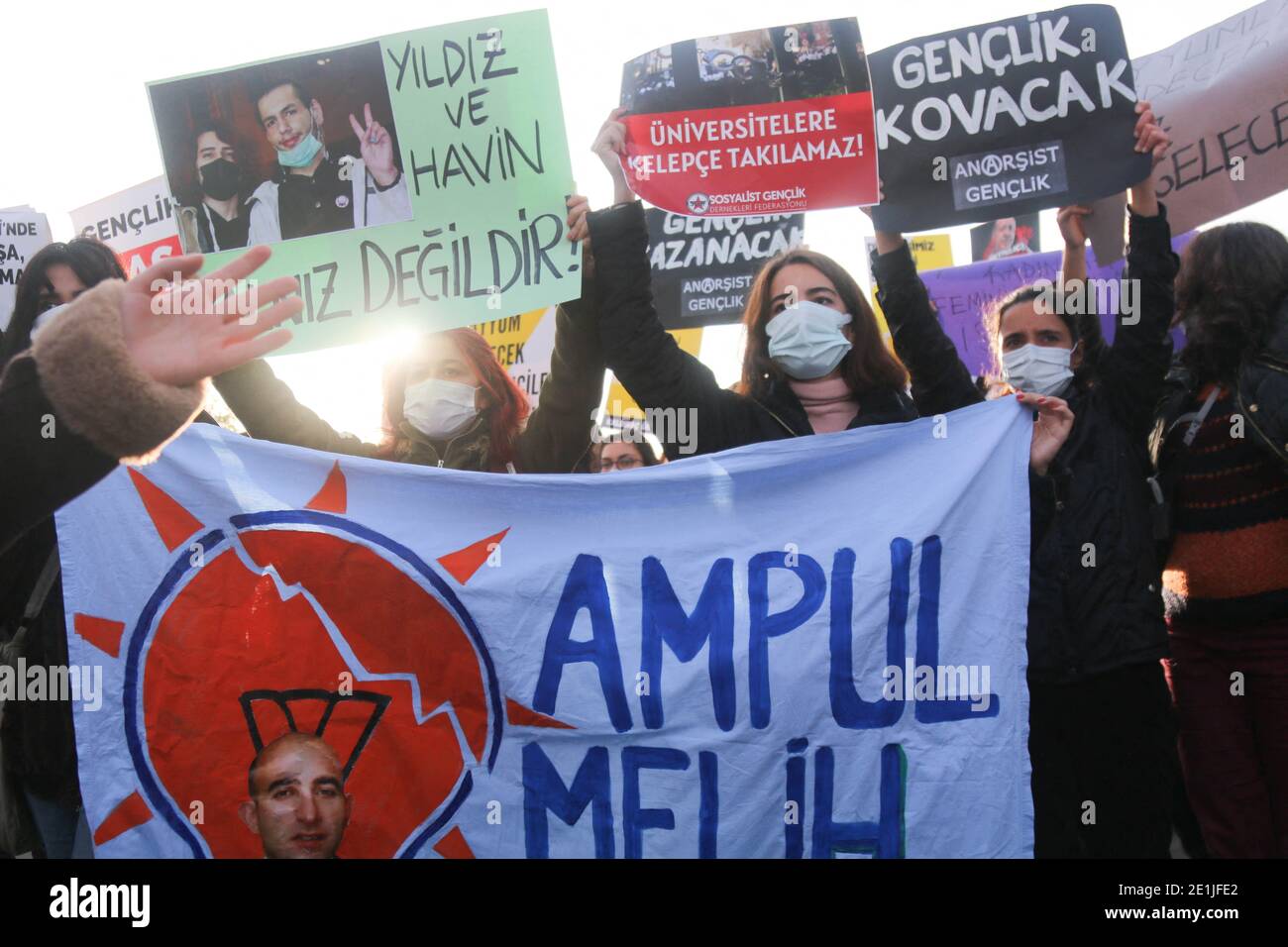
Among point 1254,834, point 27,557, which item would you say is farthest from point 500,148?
point 1254,834

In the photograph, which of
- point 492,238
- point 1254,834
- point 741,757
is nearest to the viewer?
point 741,757

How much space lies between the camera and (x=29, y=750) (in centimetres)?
303

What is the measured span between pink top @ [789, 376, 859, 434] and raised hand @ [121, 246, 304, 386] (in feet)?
6.87

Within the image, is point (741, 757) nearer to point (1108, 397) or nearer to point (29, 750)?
point (1108, 397)

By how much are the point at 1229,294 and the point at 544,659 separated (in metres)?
2.16

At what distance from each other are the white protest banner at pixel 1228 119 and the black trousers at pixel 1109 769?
5.17ft

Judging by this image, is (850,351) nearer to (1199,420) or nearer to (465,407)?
(1199,420)

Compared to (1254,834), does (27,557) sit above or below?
above

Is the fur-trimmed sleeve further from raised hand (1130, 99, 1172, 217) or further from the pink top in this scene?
raised hand (1130, 99, 1172, 217)

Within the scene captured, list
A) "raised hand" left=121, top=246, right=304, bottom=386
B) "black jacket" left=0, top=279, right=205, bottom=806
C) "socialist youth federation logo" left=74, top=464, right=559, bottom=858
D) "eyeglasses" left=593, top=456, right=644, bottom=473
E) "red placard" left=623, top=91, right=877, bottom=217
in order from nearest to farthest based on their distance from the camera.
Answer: "black jacket" left=0, top=279, right=205, bottom=806, "raised hand" left=121, top=246, right=304, bottom=386, "socialist youth federation logo" left=74, top=464, right=559, bottom=858, "red placard" left=623, top=91, right=877, bottom=217, "eyeglasses" left=593, top=456, right=644, bottom=473

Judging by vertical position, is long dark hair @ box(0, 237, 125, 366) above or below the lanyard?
above

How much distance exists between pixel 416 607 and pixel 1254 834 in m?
2.24

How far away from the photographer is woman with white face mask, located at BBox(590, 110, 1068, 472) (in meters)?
3.35

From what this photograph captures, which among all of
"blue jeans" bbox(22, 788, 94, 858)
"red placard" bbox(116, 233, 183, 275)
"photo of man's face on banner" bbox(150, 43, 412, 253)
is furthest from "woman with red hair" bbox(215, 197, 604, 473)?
"red placard" bbox(116, 233, 183, 275)
